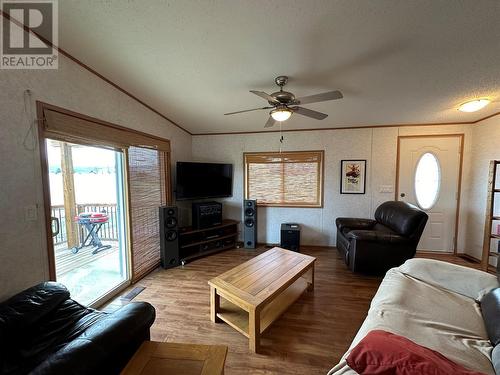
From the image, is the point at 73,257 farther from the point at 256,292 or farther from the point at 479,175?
the point at 479,175

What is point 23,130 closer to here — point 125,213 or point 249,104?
point 125,213

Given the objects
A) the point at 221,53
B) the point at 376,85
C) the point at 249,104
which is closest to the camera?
the point at 221,53

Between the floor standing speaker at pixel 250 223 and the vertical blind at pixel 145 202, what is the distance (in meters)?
1.49

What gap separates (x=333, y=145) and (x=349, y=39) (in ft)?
8.01

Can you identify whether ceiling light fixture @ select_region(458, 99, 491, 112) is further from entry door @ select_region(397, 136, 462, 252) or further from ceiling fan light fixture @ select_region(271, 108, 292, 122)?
ceiling fan light fixture @ select_region(271, 108, 292, 122)

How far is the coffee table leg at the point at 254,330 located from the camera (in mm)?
1670

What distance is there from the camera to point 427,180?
3.78m

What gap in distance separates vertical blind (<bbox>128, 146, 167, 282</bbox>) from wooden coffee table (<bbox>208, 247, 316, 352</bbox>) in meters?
1.44

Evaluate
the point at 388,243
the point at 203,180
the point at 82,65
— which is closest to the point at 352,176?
the point at 388,243

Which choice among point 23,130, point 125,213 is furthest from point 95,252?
point 23,130

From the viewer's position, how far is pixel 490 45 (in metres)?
1.78

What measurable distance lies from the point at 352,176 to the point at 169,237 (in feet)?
11.1

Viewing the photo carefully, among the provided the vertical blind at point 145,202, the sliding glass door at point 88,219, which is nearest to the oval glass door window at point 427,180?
the vertical blind at point 145,202

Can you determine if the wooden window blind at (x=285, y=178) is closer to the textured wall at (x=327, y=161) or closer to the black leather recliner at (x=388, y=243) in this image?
the textured wall at (x=327, y=161)
